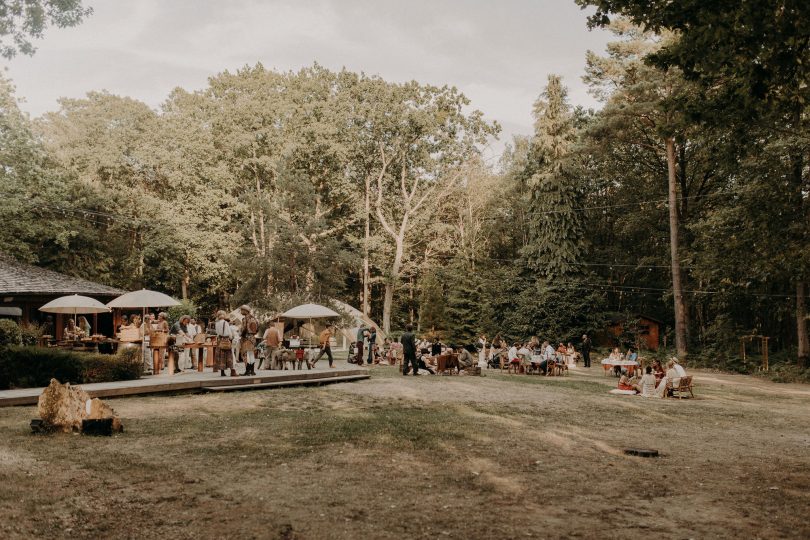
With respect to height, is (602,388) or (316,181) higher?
(316,181)

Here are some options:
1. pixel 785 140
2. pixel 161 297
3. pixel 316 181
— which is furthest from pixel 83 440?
pixel 316 181

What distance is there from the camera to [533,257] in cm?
3609

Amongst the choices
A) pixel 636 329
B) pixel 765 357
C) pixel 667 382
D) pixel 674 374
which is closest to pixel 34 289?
pixel 667 382

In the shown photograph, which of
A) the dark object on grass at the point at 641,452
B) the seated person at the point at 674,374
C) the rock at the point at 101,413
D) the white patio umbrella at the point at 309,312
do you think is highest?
the white patio umbrella at the point at 309,312

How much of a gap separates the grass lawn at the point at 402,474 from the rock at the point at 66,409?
351mm

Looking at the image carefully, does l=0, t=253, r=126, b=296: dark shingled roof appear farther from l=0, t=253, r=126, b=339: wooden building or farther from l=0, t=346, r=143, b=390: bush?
l=0, t=346, r=143, b=390: bush

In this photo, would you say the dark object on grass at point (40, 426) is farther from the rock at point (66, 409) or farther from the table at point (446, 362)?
the table at point (446, 362)

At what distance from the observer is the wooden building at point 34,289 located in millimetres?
22875

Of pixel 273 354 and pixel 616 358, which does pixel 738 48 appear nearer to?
pixel 273 354

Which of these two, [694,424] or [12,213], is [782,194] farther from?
[12,213]

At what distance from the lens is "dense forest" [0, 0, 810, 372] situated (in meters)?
26.0

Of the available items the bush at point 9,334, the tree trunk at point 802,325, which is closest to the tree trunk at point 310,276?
the bush at point 9,334

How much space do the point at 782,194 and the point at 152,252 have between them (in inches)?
1221

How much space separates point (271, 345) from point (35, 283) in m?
12.8
